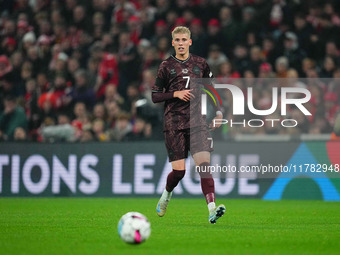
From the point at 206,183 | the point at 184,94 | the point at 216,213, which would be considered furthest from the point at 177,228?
the point at 184,94

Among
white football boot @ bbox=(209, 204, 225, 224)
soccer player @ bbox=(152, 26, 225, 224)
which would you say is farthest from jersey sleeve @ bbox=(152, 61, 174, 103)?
white football boot @ bbox=(209, 204, 225, 224)

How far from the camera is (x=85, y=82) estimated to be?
16.8 meters

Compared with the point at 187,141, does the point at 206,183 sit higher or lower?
lower

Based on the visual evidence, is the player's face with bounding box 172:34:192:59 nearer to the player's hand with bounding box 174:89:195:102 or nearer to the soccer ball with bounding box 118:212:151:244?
the player's hand with bounding box 174:89:195:102

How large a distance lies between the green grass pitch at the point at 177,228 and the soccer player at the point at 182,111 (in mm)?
812

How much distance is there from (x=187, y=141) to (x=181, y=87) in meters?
0.67

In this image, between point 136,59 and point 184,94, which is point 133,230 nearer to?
point 184,94

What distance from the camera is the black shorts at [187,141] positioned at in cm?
912

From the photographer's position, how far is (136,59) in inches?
671

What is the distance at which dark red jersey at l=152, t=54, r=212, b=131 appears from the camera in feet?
30.2

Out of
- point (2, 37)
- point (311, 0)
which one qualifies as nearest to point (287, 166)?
point (311, 0)

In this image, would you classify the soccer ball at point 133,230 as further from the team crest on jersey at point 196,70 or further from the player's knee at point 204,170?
the team crest on jersey at point 196,70

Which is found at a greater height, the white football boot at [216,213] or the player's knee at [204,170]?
the player's knee at [204,170]

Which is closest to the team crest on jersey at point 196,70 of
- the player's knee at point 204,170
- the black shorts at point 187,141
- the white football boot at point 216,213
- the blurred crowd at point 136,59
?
the black shorts at point 187,141
